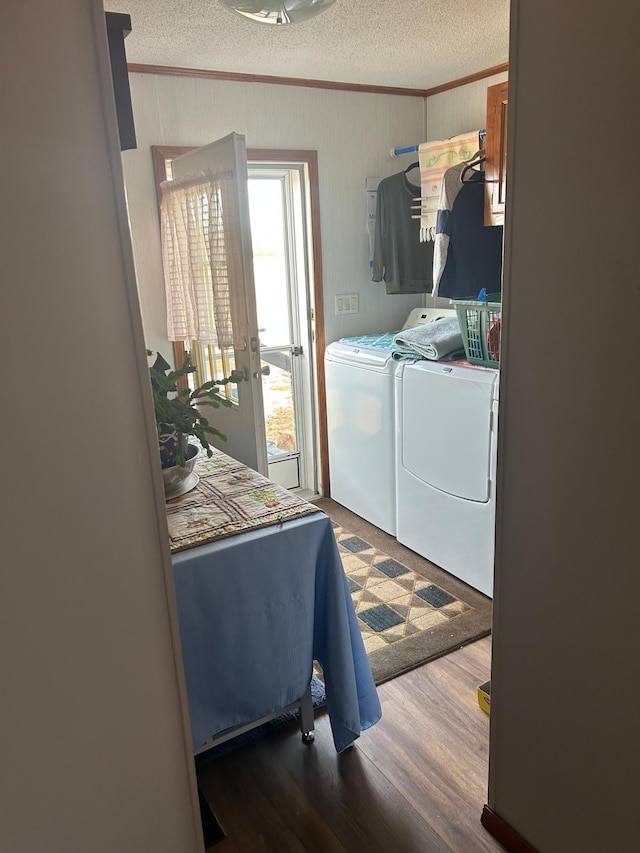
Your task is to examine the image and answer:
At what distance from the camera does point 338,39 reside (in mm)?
2770

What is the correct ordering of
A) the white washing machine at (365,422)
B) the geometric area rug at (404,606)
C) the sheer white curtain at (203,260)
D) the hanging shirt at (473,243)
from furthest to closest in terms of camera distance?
1. the white washing machine at (365,422)
2. the hanging shirt at (473,243)
3. the sheer white curtain at (203,260)
4. the geometric area rug at (404,606)

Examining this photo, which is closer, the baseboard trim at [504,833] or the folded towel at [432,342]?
the baseboard trim at [504,833]

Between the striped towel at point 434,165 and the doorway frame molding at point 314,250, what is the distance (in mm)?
601

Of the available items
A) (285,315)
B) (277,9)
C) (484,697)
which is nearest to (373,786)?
(484,697)

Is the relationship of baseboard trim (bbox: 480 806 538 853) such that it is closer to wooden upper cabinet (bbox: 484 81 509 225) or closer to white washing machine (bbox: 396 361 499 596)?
white washing machine (bbox: 396 361 499 596)

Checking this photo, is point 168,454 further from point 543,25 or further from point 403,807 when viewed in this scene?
point 543,25

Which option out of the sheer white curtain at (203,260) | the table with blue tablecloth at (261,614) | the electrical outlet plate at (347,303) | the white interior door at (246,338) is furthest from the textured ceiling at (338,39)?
the table with blue tablecloth at (261,614)

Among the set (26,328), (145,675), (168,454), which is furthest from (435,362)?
(26,328)

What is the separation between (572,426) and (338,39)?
2.29 m

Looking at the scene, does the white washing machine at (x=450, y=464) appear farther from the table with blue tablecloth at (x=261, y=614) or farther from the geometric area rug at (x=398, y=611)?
the table with blue tablecloth at (x=261, y=614)

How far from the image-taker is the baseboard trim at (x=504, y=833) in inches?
63.3

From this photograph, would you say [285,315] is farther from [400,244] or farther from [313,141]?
[313,141]

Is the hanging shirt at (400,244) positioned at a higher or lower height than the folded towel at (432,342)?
higher

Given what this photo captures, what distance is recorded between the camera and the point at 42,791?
86cm
